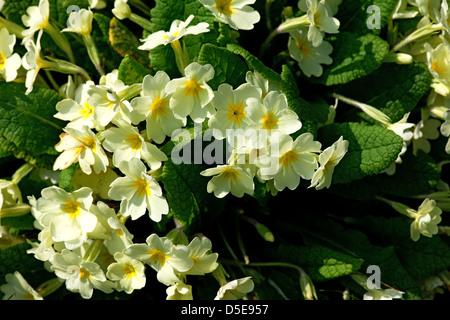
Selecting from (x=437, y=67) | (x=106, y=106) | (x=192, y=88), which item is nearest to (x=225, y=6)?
(x=192, y=88)

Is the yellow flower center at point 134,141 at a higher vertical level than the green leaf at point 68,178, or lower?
higher

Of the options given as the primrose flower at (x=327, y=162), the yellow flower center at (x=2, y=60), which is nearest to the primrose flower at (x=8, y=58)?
the yellow flower center at (x=2, y=60)

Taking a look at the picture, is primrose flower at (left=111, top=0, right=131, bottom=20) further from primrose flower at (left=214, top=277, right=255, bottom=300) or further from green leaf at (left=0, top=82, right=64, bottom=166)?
primrose flower at (left=214, top=277, right=255, bottom=300)

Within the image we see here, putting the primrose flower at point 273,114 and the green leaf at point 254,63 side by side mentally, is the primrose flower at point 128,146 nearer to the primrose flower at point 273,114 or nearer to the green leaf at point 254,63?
the primrose flower at point 273,114

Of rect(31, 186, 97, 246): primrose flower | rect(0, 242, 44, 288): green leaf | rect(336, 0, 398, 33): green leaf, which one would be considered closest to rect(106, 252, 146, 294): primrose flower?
rect(31, 186, 97, 246): primrose flower

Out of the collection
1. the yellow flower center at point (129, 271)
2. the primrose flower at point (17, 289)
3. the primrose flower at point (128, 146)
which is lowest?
the primrose flower at point (17, 289)

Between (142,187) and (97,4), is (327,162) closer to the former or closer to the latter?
(142,187)
